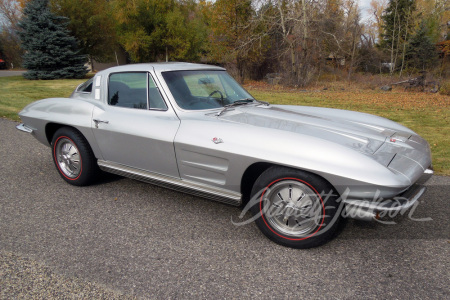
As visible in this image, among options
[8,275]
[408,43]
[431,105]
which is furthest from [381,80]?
[8,275]

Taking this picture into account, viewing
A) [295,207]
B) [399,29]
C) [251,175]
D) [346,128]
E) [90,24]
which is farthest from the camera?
[90,24]

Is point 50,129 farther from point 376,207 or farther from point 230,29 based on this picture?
point 230,29

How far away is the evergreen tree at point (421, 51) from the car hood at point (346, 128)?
92.2 ft

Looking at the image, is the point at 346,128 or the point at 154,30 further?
the point at 154,30

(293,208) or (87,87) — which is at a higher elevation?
(87,87)

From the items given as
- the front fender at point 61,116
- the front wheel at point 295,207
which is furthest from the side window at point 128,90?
the front wheel at point 295,207

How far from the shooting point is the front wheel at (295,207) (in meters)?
2.62

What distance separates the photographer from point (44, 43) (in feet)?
75.4

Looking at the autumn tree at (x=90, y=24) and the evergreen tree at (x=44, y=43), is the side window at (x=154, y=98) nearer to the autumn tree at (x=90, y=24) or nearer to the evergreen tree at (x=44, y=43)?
the evergreen tree at (x=44, y=43)

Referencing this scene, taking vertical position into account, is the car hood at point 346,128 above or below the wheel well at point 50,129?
above

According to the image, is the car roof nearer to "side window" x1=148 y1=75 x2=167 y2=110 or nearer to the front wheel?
"side window" x1=148 y1=75 x2=167 y2=110

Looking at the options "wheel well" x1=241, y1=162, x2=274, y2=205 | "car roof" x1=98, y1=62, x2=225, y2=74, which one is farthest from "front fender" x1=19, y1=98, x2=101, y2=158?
"wheel well" x1=241, y1=162, x2=274, y2=205

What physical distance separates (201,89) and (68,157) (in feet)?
6.29

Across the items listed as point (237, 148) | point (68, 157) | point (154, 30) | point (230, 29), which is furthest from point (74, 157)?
point (154, 30)
